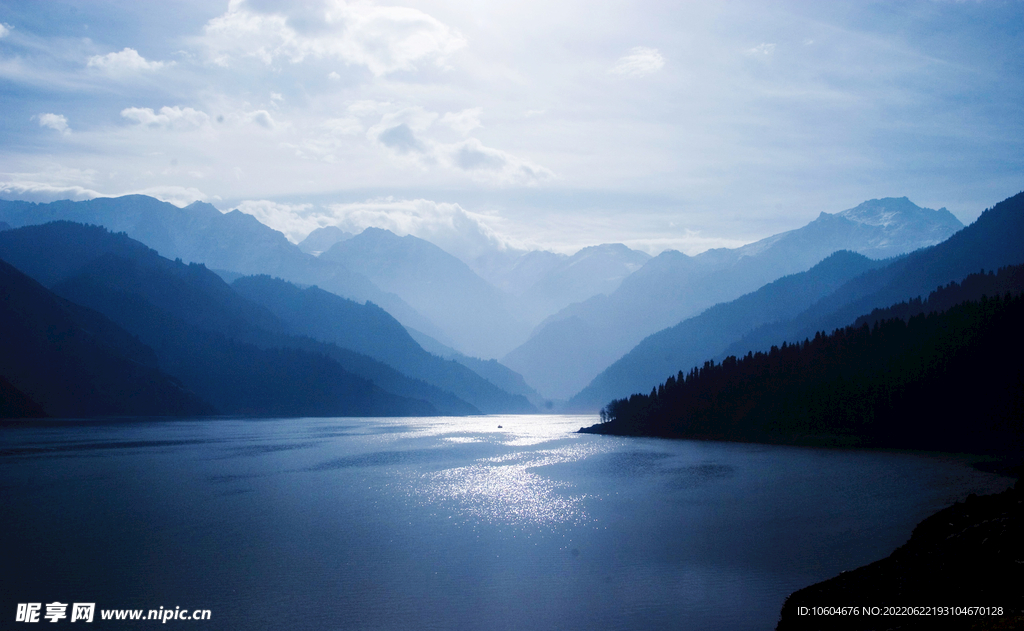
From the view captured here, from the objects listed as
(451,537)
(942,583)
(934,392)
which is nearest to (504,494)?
(451,537)

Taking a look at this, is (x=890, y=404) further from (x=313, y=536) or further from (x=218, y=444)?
(x=218, y=444)

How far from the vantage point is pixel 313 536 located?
65688 mm

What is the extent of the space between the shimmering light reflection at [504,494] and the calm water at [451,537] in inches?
27.3

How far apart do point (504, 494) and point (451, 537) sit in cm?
2895

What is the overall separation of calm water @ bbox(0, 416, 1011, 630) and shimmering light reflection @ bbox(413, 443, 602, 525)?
0.69m

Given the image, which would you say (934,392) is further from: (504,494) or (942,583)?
(942,583)

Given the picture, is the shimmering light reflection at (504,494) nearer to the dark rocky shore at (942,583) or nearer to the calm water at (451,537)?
the calm water at (451,537)

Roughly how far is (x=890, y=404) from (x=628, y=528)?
139726mm

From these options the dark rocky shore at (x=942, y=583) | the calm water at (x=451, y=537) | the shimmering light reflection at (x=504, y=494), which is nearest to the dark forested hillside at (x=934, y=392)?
the calm water at (x=451, y=537)

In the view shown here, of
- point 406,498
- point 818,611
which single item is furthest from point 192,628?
point 406,498

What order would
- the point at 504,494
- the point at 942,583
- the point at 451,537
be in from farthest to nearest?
1. the point at 504,494
2. the point at 451,537
3. the point at 942,583

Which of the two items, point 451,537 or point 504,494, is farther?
point 504,494

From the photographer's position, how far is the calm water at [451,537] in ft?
146

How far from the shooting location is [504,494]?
9388 cm
